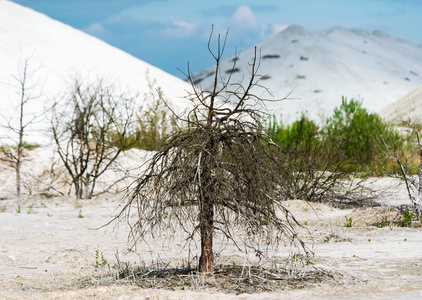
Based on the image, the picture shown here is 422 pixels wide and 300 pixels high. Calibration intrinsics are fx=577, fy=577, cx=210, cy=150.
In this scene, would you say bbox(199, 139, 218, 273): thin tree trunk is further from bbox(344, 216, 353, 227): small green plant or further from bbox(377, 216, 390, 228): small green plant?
bbox(377, 216, 390, 228): small green plant

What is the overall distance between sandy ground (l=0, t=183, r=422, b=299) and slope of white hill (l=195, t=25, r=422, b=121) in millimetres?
40787

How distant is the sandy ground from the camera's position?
6.59 metres

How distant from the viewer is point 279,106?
200 ft

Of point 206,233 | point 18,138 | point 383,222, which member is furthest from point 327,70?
point 206,233

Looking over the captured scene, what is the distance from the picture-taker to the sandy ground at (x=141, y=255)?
21.6 ft

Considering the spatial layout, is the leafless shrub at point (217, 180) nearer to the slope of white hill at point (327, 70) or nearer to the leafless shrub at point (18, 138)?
the leafless shrub at point (18, 138)

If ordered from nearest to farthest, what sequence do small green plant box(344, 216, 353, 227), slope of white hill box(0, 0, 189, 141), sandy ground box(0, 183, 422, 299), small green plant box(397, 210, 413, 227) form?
sandy ground box(0, 183, 422, 299) → small green plant box(397, 210, 413, 227) → small green plant box(344, 216, 353, 227) → slope of white hill box(0, 0, 189, 141)

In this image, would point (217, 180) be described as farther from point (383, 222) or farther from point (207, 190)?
point (383, 222)

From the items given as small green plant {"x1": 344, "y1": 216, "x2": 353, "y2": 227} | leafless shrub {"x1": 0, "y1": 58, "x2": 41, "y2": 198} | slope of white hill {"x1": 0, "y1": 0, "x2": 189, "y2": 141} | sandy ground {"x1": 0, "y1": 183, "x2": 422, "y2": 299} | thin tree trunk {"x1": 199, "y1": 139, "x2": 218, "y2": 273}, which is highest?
slope of white hill {"x1": 0, "y1": 0, "x2": 189, "y2": 141}

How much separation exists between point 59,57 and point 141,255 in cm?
4098

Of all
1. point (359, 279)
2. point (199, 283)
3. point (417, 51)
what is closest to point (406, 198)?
point (359, 279)

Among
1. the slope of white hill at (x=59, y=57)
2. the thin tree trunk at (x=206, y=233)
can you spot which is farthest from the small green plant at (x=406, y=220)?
the slope of white hill at (x=59, y=57)

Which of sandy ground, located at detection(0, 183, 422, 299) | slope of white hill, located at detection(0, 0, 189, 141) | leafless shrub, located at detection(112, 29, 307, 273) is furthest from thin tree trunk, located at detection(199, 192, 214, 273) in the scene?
slope of white hill, located at detection(0, 0, 189, 141)

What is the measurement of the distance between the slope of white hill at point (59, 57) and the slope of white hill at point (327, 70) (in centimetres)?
990
